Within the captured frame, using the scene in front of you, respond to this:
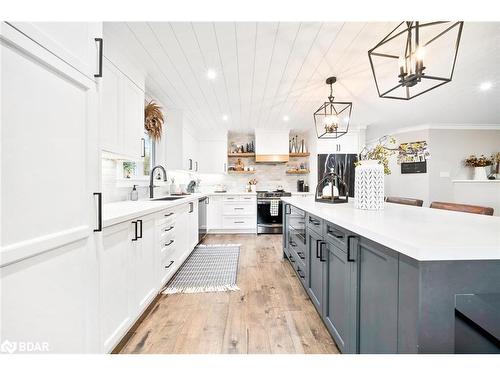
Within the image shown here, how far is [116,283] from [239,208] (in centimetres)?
362

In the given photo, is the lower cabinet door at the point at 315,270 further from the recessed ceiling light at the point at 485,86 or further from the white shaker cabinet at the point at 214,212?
the recessed ceiling light at the point at 485,86

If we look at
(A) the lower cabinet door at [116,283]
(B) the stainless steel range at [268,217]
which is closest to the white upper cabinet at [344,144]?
(B) the stainless steel range at [268,217]

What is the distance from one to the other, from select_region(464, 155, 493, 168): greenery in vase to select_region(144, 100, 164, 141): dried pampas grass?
6764 mm

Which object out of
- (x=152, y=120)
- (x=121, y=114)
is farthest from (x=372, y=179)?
(x=152, y=120)

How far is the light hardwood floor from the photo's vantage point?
150cm

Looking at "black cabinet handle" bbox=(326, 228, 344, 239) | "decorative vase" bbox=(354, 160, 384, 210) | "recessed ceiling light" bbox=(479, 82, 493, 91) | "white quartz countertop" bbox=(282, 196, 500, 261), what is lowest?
"black cabinet handle" bbox=(326, 228, 344, 239)

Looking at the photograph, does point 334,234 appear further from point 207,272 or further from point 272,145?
point 272,145

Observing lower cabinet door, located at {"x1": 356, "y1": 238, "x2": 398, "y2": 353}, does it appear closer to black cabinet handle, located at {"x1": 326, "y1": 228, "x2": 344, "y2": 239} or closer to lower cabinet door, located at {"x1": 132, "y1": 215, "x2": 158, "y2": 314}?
black cabinet handle, located at {"x1": 326, "y1": 228, "x2": 344, "y2": 239}

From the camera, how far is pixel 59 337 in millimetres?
913

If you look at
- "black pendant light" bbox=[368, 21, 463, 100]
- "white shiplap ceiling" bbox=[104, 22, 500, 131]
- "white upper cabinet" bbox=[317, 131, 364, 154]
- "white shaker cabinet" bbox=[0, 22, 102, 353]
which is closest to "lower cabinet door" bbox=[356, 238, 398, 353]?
"black pendant light" bbox=[368, 21, 463, 100]

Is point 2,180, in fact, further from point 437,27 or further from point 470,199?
point 470,199

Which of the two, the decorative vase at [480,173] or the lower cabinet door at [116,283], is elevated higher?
the decorative vase at [480,173]
